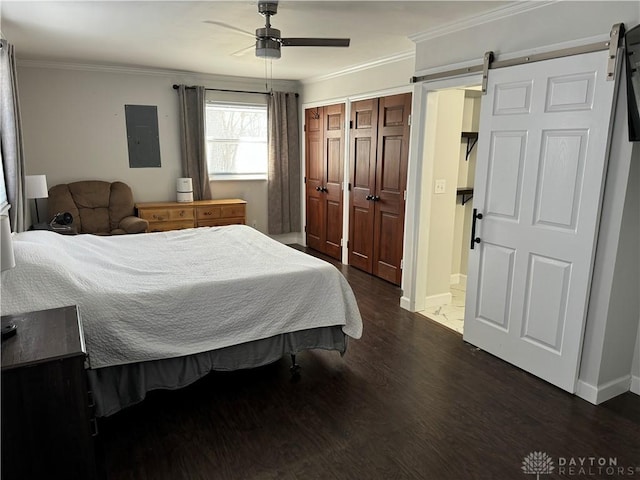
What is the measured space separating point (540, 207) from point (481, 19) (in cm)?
140

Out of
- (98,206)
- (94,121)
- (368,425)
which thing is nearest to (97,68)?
(94,121)

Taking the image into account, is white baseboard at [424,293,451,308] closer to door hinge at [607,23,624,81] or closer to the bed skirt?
the bed skirt

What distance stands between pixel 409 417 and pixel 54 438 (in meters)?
1.76

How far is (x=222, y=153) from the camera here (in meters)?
6.03

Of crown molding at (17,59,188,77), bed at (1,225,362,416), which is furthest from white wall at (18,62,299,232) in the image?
bed at (1,225,362,416)

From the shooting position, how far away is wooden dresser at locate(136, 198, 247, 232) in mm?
5270

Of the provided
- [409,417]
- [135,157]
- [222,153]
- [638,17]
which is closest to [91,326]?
[409,417]

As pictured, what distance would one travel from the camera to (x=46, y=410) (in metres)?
1.52

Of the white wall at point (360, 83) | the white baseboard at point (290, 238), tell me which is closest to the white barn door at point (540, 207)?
the white wall at point (360, 83)

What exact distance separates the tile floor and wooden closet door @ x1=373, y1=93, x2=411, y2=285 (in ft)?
2.03

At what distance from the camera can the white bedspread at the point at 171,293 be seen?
217 cm

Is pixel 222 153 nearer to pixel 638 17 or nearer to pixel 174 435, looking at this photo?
pixel 174 435

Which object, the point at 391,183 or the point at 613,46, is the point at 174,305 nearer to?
the point at 613,46

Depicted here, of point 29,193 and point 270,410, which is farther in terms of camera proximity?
point 29,193
